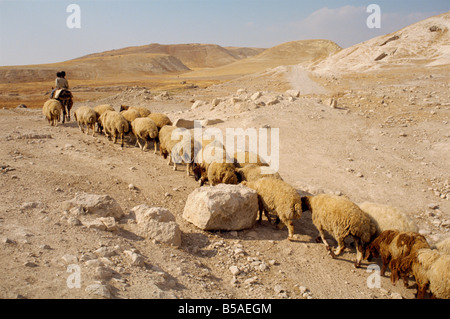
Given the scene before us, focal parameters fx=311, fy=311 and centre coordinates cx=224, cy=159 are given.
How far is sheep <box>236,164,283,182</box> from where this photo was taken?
26.6 ft

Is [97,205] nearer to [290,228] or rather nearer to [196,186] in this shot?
[196,186]

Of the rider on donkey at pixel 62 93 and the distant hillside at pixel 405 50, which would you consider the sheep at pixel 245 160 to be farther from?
the distant hillside at pixel 405 50

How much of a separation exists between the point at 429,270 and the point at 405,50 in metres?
32.4

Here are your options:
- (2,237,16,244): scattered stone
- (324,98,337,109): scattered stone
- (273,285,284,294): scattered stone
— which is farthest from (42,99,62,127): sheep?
(324,98,337,109): scattered stone

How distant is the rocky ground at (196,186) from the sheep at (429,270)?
456 millimetres

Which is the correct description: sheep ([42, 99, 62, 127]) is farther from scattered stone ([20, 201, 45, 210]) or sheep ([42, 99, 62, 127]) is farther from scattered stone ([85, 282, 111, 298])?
scattered stone ([85, 282, 111, 298])

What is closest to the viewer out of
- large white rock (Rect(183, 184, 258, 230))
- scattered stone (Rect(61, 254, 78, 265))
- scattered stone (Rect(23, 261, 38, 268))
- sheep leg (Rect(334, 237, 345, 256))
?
scattered stone (Rect(23, 261, 38, 268))

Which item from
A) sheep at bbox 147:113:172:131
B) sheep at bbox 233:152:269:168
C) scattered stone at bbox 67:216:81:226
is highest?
sheep at bbox 147:113:172:131

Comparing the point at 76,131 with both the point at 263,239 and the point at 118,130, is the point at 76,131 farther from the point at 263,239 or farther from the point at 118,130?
the point at 263,239

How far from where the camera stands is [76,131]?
44.9 feet

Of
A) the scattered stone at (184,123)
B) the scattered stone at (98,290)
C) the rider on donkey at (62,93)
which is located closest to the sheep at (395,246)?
the scattered stone at (98,290)

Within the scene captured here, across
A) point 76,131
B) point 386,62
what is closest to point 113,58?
point 386,62
